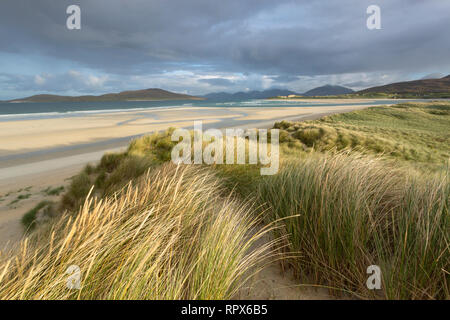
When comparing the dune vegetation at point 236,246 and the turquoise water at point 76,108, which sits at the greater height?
the turquoise water at point 76,108

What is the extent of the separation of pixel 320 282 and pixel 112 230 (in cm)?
207

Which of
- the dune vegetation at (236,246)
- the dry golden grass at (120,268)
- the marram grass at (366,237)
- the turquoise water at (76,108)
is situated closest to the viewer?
the dry golden grass at (120,268)

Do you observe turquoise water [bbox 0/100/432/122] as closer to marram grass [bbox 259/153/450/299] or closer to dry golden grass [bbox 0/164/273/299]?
dry golden grass [bbox 0/164/273/299]

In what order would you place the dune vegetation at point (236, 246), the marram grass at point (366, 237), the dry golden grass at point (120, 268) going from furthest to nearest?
1. the marram grass at point (366, 237)
2. the dune vegetation at point (236, 246)
3. the dry golden grass at point (120, 268)

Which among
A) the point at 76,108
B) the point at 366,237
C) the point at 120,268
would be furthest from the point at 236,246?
the point at 76,108

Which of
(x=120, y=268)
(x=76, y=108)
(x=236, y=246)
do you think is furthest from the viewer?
(x=76, y=108)

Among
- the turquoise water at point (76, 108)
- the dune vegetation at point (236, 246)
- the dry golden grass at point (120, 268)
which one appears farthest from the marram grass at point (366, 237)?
the turquoise water at point (76, 108)

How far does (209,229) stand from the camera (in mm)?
2252

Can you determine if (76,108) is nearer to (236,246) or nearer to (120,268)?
(120,268)

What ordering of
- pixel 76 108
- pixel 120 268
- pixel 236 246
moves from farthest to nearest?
pixel 76 108, pixel 236 246, pixel 120 268

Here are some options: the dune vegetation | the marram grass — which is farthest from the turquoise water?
the marram grass

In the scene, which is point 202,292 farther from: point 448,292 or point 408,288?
point 448,292

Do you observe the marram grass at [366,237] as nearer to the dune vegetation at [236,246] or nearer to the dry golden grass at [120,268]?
the dune vegetation at [236,246]
